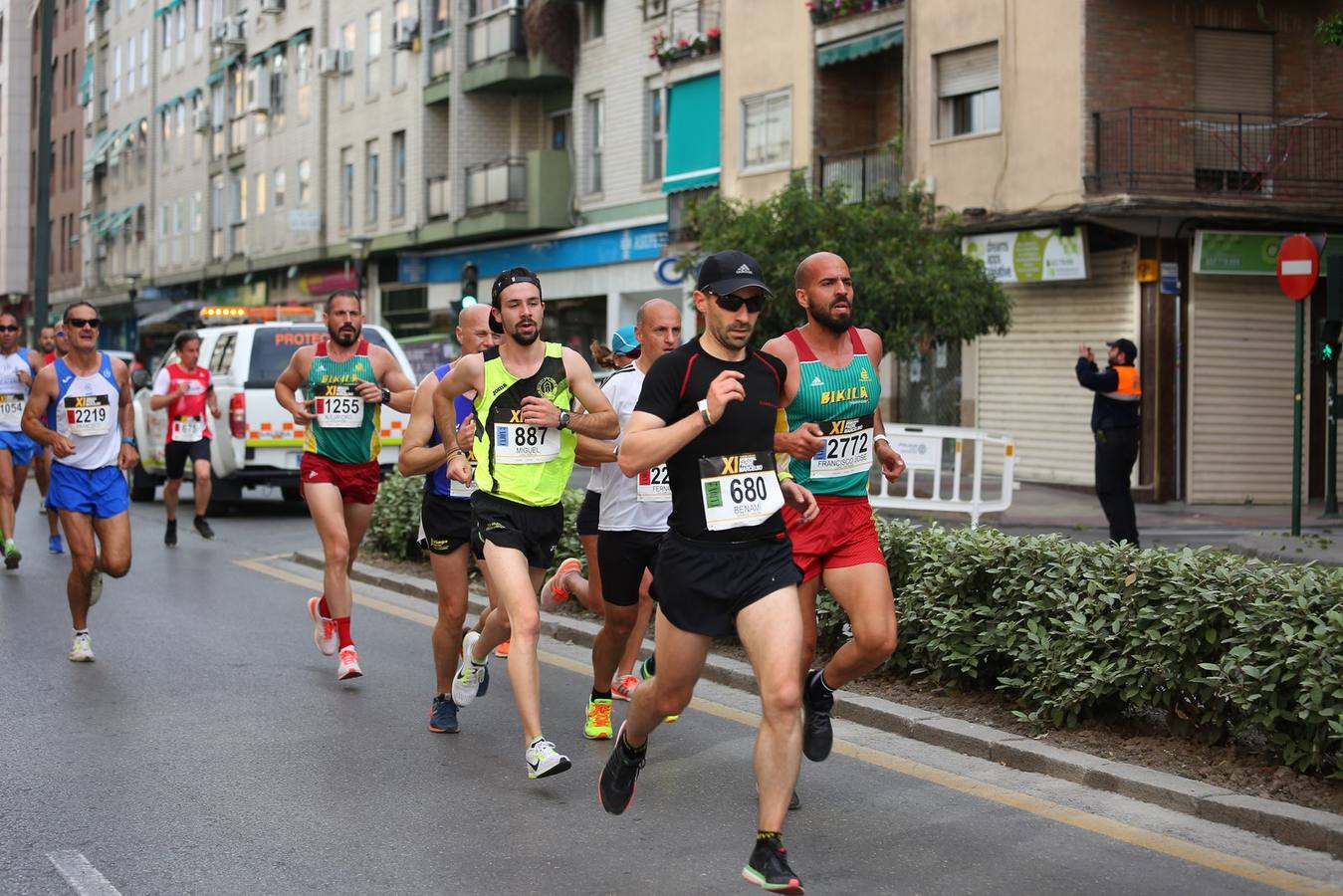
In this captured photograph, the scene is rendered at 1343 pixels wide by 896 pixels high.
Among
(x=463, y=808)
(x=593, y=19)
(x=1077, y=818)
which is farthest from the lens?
(x=593, y=19)

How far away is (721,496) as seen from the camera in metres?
5.57

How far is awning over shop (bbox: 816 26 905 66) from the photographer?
27.8m

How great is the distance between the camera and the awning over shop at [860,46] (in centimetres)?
2780

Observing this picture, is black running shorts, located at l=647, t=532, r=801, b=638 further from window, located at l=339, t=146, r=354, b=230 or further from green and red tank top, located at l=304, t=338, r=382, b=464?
window, located at l=339, t=146, r=354, b=230

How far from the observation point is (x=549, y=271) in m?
39.0

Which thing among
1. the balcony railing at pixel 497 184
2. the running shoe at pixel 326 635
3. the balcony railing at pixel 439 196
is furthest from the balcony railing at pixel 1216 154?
the balcony railing at pixel 439 196

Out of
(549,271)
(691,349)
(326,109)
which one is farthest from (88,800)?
(326,109)

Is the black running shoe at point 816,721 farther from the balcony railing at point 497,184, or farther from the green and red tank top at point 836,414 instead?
the balcony railing at point 497,184

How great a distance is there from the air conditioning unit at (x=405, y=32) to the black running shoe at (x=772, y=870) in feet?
132

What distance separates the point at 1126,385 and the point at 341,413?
294 inches

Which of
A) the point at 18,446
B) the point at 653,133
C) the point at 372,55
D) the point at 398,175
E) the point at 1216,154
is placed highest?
the point at 372,55

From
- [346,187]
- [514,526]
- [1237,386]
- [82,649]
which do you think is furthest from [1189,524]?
[346,187]

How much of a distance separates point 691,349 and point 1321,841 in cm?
255

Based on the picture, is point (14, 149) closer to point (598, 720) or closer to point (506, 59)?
point (506, 59)
